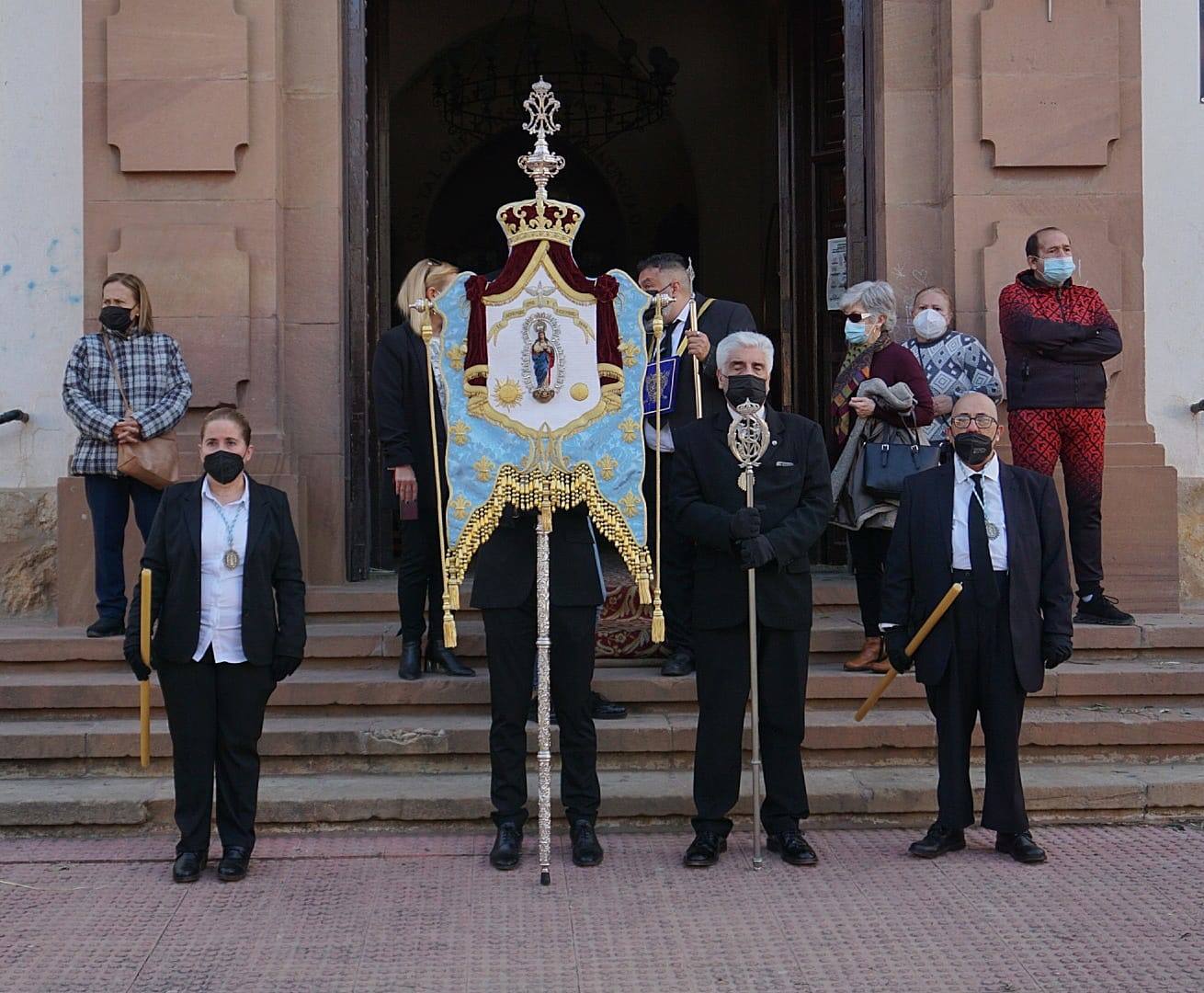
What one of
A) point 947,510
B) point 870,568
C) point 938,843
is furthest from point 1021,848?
point 870,568

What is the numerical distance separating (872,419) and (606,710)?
6.11 ft

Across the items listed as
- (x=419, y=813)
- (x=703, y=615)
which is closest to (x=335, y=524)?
(x=419, y=813)

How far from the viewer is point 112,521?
7414 mm

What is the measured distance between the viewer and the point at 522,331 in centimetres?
570

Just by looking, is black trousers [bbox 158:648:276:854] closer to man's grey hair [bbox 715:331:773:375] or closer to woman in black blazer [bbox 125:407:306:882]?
woman in black blazer [bbox 125:407:306:882]

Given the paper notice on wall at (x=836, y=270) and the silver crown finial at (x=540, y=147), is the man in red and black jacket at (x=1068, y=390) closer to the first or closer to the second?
the paper notice on wall at (x=836, y=270)

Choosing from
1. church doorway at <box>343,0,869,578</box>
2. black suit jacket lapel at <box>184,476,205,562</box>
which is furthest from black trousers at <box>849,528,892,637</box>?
black suit jacket lapel at <box>184,476,205,562</box>

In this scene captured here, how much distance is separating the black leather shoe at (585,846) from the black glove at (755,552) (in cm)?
116

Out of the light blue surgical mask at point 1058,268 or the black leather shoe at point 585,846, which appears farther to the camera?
the light blue surgical mask at point 1058,268

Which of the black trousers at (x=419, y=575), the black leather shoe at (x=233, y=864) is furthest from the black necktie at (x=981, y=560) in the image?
the black leather shoe at (x=233, y=864)

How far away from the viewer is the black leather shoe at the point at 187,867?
5414 millimetres

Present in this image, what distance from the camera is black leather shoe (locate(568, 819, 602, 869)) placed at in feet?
18.2

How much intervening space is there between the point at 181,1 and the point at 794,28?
444cm

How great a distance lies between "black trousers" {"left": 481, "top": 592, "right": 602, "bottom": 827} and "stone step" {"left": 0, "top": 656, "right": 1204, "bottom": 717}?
3.78ft
